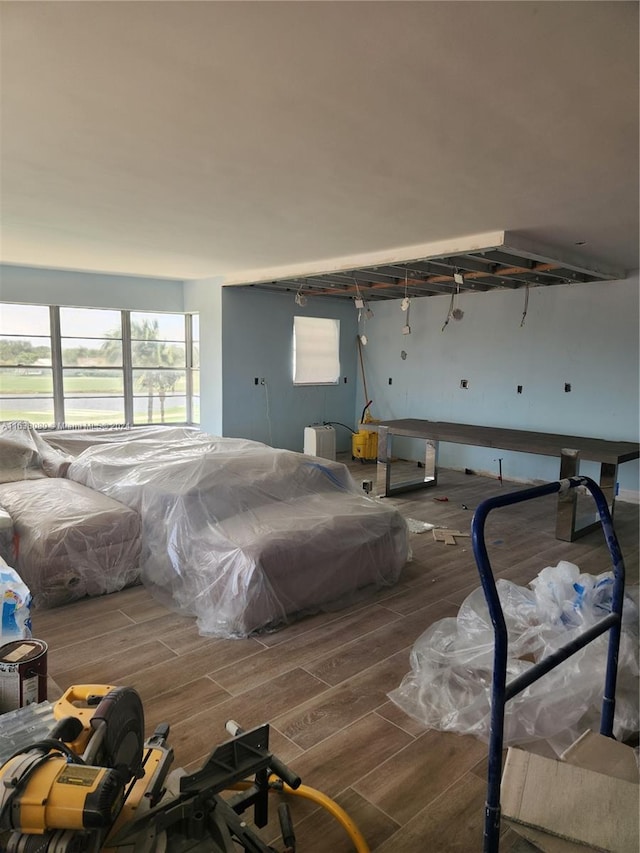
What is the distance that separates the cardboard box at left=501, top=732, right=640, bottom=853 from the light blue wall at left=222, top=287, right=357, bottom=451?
546 cm

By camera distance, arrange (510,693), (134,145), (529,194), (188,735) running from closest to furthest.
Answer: (510,693) < (188,735) < (134,145) < (529,194)

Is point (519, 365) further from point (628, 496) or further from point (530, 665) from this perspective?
point (530, 665)

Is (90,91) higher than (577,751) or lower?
higher

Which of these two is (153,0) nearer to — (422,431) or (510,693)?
(510,693)

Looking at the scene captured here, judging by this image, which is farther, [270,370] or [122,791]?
[270,370]

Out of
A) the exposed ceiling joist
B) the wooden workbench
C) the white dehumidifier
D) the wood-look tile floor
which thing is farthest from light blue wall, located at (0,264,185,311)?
the wood-look tile floor

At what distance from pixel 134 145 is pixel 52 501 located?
2.28 metres

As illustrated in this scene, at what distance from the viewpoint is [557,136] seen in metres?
2.29

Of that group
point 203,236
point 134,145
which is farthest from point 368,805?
point 203,236

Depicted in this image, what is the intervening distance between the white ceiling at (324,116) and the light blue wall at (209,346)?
2.63 m

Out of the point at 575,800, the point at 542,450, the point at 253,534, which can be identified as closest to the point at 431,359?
the point at 542,450

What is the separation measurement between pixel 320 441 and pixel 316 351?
55.2 inches

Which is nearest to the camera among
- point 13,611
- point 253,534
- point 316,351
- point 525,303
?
point 13,611

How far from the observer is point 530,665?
234 centimetres
